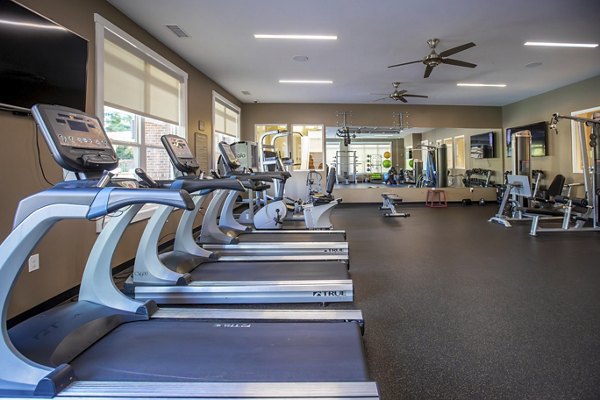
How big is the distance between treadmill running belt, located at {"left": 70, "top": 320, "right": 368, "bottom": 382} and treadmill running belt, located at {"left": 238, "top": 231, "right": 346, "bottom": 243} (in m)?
2.24

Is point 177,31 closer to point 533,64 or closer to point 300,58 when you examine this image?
point 300,58

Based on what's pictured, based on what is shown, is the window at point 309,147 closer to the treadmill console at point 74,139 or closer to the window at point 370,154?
the window at point 370,154

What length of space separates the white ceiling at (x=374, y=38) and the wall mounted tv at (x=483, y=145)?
240 cm

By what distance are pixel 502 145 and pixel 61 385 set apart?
10.7 meters

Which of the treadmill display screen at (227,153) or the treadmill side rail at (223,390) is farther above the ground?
the treadmill display screen at (227,153)

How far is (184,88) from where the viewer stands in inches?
207

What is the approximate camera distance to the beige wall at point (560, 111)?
6.73m

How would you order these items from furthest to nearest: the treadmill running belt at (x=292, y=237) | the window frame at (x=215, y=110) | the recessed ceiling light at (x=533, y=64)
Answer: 1. the window frame at (x=215, y=110)
2. the recessed ceiling light at (x=533, y=64)
3. the treadmill running belt at (x=292, y=237)

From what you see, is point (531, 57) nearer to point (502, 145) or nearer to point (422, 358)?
point (502, 145)

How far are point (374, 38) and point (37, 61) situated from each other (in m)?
3.72

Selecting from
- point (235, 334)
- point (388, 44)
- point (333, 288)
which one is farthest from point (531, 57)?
point (235, 334)

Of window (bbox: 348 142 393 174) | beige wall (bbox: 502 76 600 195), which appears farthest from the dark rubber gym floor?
window (bbox: 348 142 393 174)

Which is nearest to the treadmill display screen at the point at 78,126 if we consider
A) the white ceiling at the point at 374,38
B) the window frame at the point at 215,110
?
the white ceiling at the point at 374,38

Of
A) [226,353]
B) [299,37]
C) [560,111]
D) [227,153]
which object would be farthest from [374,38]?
A: [560,111]
